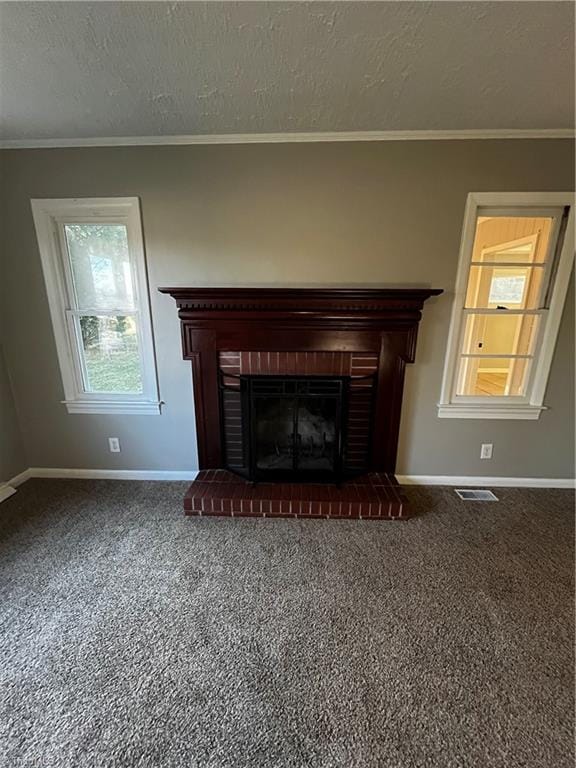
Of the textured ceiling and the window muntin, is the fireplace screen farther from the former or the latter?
the textured ceiling

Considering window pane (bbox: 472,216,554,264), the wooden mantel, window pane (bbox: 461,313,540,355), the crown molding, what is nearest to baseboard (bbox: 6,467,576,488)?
the wooden mantel

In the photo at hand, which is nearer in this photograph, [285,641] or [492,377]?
[285,641]

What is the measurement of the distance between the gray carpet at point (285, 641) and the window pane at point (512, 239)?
1852 millimetres

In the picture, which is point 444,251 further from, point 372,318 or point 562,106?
point 562,106

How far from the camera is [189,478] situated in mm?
2605

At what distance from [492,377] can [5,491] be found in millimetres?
3856

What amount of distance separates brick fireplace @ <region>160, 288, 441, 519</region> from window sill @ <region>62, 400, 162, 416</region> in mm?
415

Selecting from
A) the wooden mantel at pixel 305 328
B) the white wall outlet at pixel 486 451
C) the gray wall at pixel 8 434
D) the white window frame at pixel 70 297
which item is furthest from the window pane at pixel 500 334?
the gray wall at pixel 8 434

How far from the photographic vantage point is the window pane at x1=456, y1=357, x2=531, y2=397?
2391 millimetres

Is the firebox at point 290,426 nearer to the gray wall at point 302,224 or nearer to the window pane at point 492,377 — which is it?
the gray wall at point 302,224

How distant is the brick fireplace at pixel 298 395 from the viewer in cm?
213

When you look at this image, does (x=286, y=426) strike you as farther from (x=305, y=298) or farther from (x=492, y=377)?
(x=492, y=377)

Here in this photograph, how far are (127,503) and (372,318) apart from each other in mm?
2222

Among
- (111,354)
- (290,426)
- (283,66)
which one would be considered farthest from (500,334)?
(111,354)
